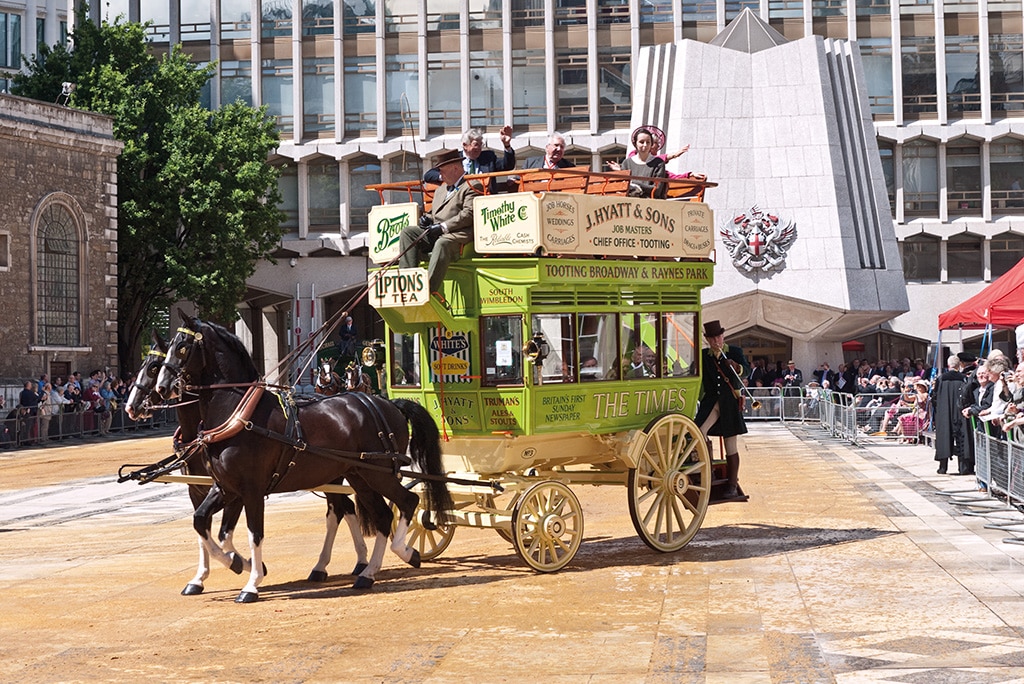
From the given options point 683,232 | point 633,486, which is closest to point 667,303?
point 683,232

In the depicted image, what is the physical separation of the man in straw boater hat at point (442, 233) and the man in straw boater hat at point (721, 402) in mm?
3520

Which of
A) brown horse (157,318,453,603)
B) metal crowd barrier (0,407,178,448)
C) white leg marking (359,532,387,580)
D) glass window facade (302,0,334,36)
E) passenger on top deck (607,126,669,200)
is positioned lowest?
white leg marking (359,532,387,580)

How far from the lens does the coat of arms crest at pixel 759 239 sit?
45656 millimetres

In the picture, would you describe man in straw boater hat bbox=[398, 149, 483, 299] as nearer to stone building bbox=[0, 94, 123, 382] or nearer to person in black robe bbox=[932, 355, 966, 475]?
person in black robe bbox=[932, 355, 966, 475]

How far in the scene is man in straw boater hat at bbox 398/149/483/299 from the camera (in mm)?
12742

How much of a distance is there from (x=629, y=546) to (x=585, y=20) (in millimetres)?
49043

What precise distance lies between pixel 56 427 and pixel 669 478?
28.1 meters

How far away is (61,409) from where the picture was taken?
39.1m

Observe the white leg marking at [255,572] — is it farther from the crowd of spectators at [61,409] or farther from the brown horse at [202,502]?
the crowd of spectators at [61,409]

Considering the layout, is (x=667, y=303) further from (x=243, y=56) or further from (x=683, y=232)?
(x=243, y=56)

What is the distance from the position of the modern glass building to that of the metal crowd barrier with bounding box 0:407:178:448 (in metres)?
18.8

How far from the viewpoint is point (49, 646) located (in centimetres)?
984

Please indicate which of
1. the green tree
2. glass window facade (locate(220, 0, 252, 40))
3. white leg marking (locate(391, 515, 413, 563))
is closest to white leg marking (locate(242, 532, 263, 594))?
white leg marking (locate(391, 515, 413, 563))

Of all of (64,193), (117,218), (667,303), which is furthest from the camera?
(117,218)
